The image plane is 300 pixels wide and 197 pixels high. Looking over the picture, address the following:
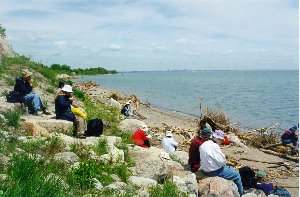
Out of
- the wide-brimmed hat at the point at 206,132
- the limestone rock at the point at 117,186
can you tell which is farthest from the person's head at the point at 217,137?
the limestone rock at the point at 117,186

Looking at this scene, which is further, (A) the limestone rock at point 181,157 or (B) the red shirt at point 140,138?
(B) the red shirt at point 140,138

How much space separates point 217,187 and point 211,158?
0.98m

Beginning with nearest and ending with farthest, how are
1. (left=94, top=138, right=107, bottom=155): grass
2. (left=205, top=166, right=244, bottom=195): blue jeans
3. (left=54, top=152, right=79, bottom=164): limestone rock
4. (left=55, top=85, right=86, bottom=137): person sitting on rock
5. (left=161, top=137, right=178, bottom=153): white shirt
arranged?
(left=54, top=152, right=79, bottom=164): limestone rock, (left=205, top=166, right=244, bottom=195): blue jeans, (left=94, top=138, right=107, bottom=155): grass, (left=55, top=85, right=86, bottom=137): person sitting on rock, (left=161, top=137, right=178, bottom=153): white shirt

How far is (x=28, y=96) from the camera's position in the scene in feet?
54.7

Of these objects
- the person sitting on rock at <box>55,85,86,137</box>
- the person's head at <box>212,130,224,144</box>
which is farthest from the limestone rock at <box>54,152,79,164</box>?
the person sitting on rock at <box>55,85,86,137</box>

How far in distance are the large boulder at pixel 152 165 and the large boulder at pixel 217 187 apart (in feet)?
2.61

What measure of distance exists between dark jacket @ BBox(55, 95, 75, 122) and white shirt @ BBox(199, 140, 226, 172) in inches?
198

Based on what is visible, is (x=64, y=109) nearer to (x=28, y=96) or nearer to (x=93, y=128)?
(x=93, y=128)

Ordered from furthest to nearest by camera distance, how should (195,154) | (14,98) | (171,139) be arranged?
(14,98)
(171,139)
(195,154)

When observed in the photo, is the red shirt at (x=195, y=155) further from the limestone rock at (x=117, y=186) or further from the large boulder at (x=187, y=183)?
the limestone rock at (x=117, y=186)

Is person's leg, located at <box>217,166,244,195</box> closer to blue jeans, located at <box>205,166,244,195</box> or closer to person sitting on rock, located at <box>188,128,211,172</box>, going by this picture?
blue jeans, located at <box>205,166,244,195</box>

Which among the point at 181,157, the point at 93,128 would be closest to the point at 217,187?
the point at 181,157

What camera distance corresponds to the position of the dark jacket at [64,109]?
15.2 m

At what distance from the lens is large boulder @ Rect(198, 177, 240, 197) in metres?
10.4
